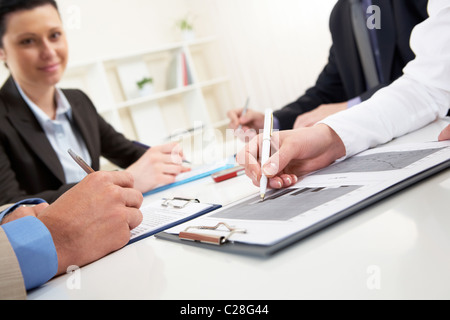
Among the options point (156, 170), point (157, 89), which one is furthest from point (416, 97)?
point (157, 89)

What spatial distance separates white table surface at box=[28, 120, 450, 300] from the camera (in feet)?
1.04

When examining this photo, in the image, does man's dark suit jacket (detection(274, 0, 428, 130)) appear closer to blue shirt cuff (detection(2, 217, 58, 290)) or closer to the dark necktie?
the dark necktie

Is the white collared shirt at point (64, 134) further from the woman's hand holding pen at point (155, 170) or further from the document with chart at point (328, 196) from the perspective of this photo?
the document with chart at point (328, 196)

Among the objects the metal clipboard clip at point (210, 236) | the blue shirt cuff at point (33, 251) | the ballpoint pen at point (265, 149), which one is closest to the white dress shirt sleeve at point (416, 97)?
the ballpoint pen at point (265, 149)

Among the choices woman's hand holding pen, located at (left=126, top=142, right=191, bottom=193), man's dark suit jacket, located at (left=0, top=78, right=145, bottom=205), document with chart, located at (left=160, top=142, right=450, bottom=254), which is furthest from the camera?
man's dark suit jacket, located at (left=0, top=78, right=145, bottom=205)

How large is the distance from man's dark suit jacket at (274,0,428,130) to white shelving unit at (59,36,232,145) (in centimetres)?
177

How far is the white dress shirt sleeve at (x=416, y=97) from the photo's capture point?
87 centimetres

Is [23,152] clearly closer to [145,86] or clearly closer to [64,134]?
[64,134]

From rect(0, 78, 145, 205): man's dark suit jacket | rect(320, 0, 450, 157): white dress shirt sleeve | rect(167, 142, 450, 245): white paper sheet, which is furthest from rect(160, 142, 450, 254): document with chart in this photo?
rect(0, 78, 145, 205): man's dark suit jacket

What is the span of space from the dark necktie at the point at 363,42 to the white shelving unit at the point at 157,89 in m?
2.04

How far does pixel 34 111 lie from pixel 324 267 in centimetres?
170
